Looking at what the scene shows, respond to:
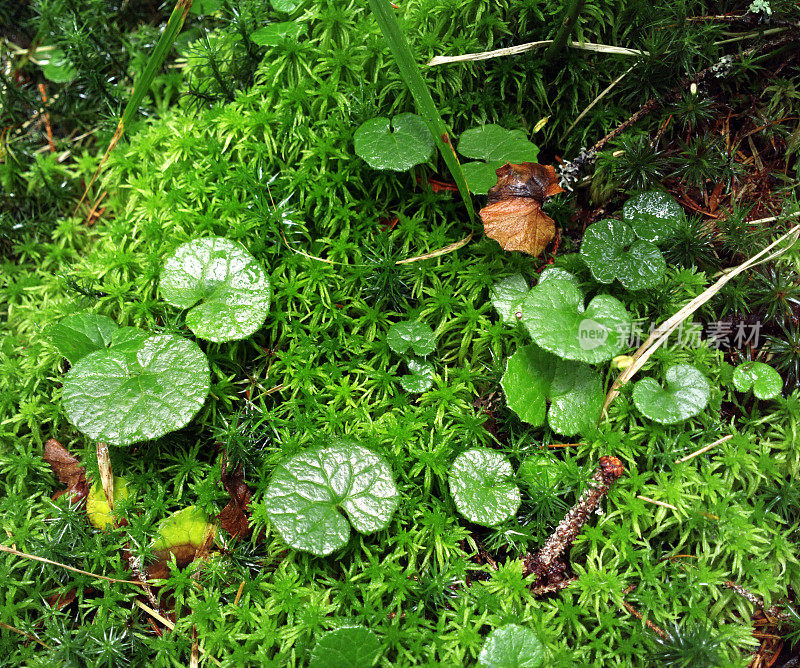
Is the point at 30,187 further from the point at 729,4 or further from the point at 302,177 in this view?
the point at 729,4

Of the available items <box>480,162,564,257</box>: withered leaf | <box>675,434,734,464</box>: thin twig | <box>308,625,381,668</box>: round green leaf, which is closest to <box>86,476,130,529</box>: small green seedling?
<box>308,625,381,668</box>: round green leaf

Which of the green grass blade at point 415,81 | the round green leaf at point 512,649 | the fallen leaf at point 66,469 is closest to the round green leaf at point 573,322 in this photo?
the green grass blade at point 415,81

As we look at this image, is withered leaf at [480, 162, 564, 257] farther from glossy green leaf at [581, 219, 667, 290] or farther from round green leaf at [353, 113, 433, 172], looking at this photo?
round green leaf at [353, 113, 433, 172]

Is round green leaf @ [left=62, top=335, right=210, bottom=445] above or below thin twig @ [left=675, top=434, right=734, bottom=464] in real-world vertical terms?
above

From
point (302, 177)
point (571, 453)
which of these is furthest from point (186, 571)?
point (302, 177)

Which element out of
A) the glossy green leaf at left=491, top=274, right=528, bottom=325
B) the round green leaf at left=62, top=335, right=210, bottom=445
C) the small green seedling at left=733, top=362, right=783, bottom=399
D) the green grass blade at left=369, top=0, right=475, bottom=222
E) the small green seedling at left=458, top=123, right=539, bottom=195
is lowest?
the small green seedling at left=733, top=362, right=783, bottom=399

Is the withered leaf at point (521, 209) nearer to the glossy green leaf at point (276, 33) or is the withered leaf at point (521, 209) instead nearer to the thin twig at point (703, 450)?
the thin twig at point (703, 450)
